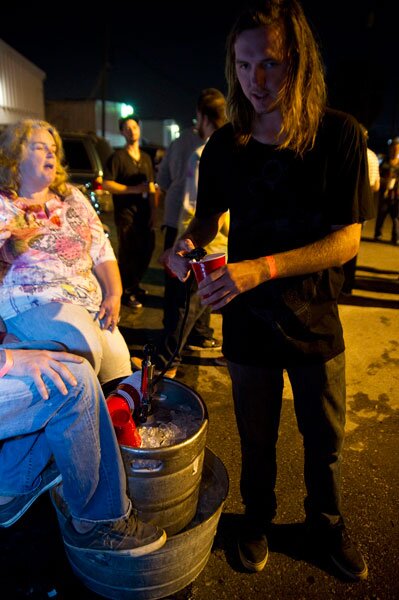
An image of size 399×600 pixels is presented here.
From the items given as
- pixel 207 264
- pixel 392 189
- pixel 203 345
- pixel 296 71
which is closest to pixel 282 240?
pixel 207 264

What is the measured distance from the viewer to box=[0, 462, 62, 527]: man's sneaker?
6.81 ft

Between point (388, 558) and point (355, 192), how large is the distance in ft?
5.76

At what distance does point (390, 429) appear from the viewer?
3.32 metres

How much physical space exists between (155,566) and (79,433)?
0.63 meters

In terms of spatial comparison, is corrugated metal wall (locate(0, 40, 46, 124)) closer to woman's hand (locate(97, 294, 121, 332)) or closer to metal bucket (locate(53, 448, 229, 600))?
woman's hand (locate(97, 294, 121, 332))

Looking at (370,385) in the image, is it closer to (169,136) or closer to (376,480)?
(376,480)

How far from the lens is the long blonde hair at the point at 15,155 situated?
2480 millimetres

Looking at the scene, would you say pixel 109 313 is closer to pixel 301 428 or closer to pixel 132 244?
pixel 301 428

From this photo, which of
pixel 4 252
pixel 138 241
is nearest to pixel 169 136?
pixel 138 241

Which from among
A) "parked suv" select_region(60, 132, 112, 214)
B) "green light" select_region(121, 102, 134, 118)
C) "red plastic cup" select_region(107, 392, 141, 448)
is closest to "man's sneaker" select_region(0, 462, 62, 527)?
"red plastic cup" select_region(107, 392, 141, 448)

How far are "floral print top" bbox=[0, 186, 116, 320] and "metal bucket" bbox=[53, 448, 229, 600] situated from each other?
99 centimetres

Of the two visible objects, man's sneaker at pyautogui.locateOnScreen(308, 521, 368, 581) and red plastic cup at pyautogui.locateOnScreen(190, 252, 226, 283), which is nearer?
red plastic cup at pyautogui.locateOnScreen(190, 252, 226, 283)

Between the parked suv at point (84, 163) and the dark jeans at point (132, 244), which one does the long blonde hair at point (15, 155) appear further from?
the parked suv at point (84, 163)

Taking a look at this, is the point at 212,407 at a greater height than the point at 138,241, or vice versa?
the point at 138,241
